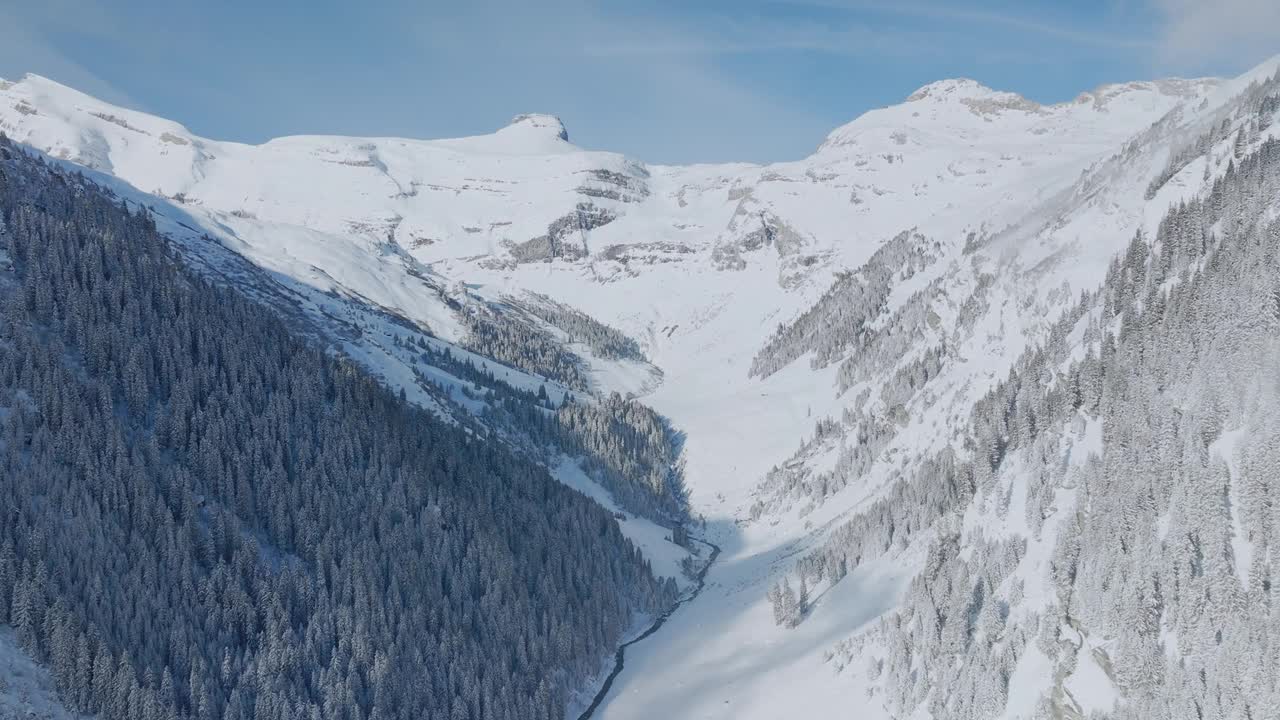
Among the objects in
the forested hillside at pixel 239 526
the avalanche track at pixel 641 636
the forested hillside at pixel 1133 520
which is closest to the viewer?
the forested hillside at pixel 1133 520

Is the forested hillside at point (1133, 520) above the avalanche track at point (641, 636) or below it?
above

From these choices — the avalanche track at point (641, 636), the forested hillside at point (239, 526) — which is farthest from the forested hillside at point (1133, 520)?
the forested hillside at point (239, 526)

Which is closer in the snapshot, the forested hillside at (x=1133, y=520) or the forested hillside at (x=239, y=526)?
the forested hillside at (x=1133, y=520)

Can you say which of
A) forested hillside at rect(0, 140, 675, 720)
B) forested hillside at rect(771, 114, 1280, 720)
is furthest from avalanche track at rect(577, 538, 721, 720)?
forested hillside at rect(771, 114, 1280, 720)

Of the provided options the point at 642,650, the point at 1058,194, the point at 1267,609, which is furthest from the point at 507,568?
the point at 1058,194

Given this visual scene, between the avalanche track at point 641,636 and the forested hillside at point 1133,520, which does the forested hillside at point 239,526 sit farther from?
the forested hillside at point 1133,520

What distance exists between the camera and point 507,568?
394 feet

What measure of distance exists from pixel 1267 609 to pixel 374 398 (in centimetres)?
11748

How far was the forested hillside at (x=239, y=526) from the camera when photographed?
Answer: 81375mm

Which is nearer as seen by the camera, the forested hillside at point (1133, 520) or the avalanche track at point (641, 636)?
the forested hillside at point (1133, 520)

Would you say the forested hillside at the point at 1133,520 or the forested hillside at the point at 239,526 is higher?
the forested hillside at the point at 1133,520

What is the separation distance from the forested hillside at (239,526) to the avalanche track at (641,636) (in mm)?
2372

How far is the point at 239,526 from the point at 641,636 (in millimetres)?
59045

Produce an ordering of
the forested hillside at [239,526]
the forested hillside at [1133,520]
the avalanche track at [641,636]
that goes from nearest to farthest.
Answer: the forested hillside at [1133,520]
the forested hillside at [239,526]
the avalanche track at [641,636]
